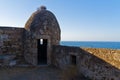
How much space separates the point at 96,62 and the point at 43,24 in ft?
16.8

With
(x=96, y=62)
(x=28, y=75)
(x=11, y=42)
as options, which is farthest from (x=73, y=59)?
(x=11, y=42)

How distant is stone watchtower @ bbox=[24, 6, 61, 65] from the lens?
11.4 metres

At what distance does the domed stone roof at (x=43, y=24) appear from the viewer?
37.3 ft

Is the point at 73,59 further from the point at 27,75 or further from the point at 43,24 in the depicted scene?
the point at 43,24

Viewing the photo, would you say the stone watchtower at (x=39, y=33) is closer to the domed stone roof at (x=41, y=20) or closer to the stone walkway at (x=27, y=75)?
the domed stone roof at (x=41, y=20)

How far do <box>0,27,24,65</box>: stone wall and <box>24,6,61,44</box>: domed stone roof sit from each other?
0.83m

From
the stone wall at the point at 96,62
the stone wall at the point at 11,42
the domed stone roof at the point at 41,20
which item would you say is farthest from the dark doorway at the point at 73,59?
the stone wall at the point at 11,42

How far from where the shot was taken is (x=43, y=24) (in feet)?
37.4

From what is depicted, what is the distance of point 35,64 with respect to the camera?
11344mm

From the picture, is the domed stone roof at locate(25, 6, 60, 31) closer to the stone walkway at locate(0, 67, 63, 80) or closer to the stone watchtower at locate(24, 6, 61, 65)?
the stone watchtower at locate(24, 6, 61, 65)

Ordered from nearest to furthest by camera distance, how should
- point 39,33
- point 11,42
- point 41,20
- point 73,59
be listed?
point 73,59
point 39,33
point 41,20
point 11,42

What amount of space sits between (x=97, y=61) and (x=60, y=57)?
11.3 feet

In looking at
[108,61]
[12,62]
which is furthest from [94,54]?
[12,62]

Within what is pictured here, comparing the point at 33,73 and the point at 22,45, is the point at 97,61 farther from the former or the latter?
the point at 22,45
